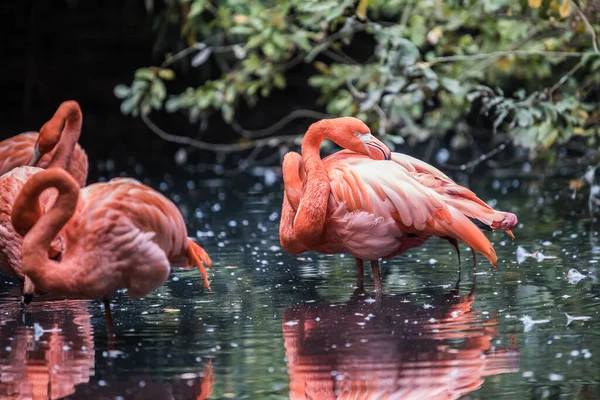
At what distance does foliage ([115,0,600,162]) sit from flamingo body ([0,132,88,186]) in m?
1.79

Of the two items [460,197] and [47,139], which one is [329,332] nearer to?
[460,197]

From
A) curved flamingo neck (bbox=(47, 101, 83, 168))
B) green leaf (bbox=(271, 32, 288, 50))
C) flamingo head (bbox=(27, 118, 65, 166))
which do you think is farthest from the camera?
green leaf (bbox=(271, 32, 288, 50))

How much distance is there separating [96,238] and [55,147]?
6.88 ft

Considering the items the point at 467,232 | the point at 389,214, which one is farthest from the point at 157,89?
the point at 467,232

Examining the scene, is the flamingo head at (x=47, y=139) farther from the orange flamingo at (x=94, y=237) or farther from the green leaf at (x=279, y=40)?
the green leaf at (x=279, y=40)

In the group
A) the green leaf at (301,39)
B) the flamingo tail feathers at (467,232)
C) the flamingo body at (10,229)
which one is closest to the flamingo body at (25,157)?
the flamingo body at (10,229)

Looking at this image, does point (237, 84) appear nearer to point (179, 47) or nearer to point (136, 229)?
point (179, 47)

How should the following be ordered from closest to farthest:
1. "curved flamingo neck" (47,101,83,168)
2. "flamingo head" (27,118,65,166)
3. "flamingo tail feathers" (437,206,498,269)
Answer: "flamingo tail feathers" (437,206,498,269)
"flamingo head" (27,118,65,166)
"curved flamingo neck" (47,101,83,168)

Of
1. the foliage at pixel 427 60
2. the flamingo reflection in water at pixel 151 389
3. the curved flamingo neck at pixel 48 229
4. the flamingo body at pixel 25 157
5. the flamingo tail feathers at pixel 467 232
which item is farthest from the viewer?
the foliage at pixel 427 60

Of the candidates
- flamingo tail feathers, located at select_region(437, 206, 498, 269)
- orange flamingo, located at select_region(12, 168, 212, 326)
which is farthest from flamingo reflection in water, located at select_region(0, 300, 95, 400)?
flamingo tail feathers, located at select_region(437, 206, 498, 269)

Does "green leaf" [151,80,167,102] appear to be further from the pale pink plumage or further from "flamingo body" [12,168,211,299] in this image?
"flamingo body" [12,168,211,299]

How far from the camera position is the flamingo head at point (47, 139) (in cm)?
565

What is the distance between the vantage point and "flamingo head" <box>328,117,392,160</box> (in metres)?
5.12

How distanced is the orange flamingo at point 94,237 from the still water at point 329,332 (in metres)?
0.24
